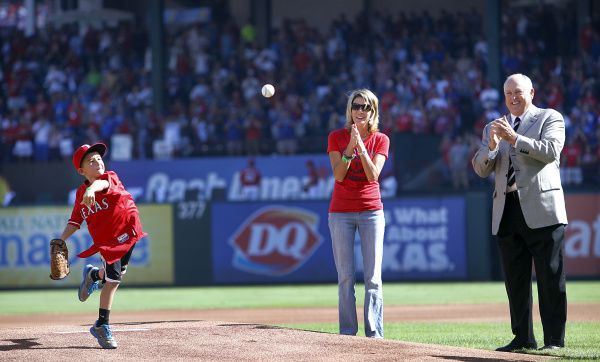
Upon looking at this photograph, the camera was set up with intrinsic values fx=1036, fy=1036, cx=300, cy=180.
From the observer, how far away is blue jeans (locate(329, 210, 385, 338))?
28.0 feet

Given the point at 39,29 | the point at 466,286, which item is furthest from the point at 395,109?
the point at 39,29

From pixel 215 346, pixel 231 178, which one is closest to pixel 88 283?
pixel 215 346

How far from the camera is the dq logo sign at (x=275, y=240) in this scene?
20766 mm

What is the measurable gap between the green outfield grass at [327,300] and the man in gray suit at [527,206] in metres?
0.91

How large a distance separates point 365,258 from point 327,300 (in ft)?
25.9

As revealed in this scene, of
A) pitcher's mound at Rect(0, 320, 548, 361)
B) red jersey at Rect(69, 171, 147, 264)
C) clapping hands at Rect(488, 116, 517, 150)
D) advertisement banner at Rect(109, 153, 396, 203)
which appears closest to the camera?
pitcher's mound at Rect(0, 320, 548, 361)

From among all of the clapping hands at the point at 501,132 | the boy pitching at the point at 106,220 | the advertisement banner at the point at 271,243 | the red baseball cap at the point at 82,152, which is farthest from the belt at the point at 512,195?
the advertisement banner at the point at 271,243

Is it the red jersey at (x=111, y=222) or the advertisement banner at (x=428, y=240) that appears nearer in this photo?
the red jersey at (x=111, y=222)

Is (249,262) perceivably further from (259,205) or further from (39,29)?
(39,29)

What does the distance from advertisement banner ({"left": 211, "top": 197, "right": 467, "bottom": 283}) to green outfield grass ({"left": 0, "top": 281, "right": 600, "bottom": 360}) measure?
0.46m

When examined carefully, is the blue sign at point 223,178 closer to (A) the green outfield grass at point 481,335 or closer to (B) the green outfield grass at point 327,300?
(B) the green outfield grass at point 327,300

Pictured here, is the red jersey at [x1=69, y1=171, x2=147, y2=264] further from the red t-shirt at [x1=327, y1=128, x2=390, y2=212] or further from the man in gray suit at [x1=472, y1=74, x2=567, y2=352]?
the man in gray suit at [x1=472, y1=74, x2=567, y2=352]

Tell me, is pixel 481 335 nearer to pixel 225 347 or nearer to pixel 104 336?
pixel 225 347

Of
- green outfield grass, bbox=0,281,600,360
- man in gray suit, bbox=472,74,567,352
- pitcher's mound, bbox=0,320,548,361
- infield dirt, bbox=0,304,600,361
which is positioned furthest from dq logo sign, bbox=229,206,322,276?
man in gray suit, bbox=472,74,567,352
